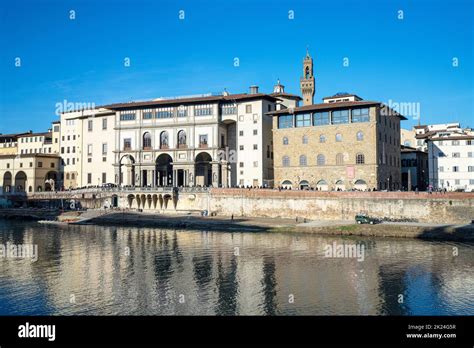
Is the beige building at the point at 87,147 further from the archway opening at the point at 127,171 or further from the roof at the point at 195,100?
the roof at the point at 195,100

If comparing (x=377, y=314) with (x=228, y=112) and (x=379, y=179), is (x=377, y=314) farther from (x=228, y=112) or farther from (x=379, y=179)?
(x=228, y=112)

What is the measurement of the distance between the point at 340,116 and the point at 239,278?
4359 centimetres

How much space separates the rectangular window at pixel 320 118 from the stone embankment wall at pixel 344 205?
12.2 m

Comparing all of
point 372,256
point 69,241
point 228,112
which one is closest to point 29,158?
point 228,112

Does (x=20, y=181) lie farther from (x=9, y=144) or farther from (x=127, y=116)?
(x=127, y=116)

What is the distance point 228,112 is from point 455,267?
50.0 m

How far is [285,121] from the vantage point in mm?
75750

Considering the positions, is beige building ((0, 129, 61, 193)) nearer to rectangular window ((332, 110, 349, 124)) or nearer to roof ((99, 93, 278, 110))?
roof ((99, 93, 278, 110))

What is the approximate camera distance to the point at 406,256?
136 feet

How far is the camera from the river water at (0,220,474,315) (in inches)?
1054

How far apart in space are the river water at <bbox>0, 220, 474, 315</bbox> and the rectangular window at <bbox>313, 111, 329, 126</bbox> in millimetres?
24396

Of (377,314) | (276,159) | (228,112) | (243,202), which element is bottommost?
(377,314)

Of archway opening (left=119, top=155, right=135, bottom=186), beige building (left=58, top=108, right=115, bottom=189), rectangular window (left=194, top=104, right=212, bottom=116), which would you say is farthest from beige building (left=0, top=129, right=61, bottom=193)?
rectangular window (left=194, top=104, right=212, bottom=116)
